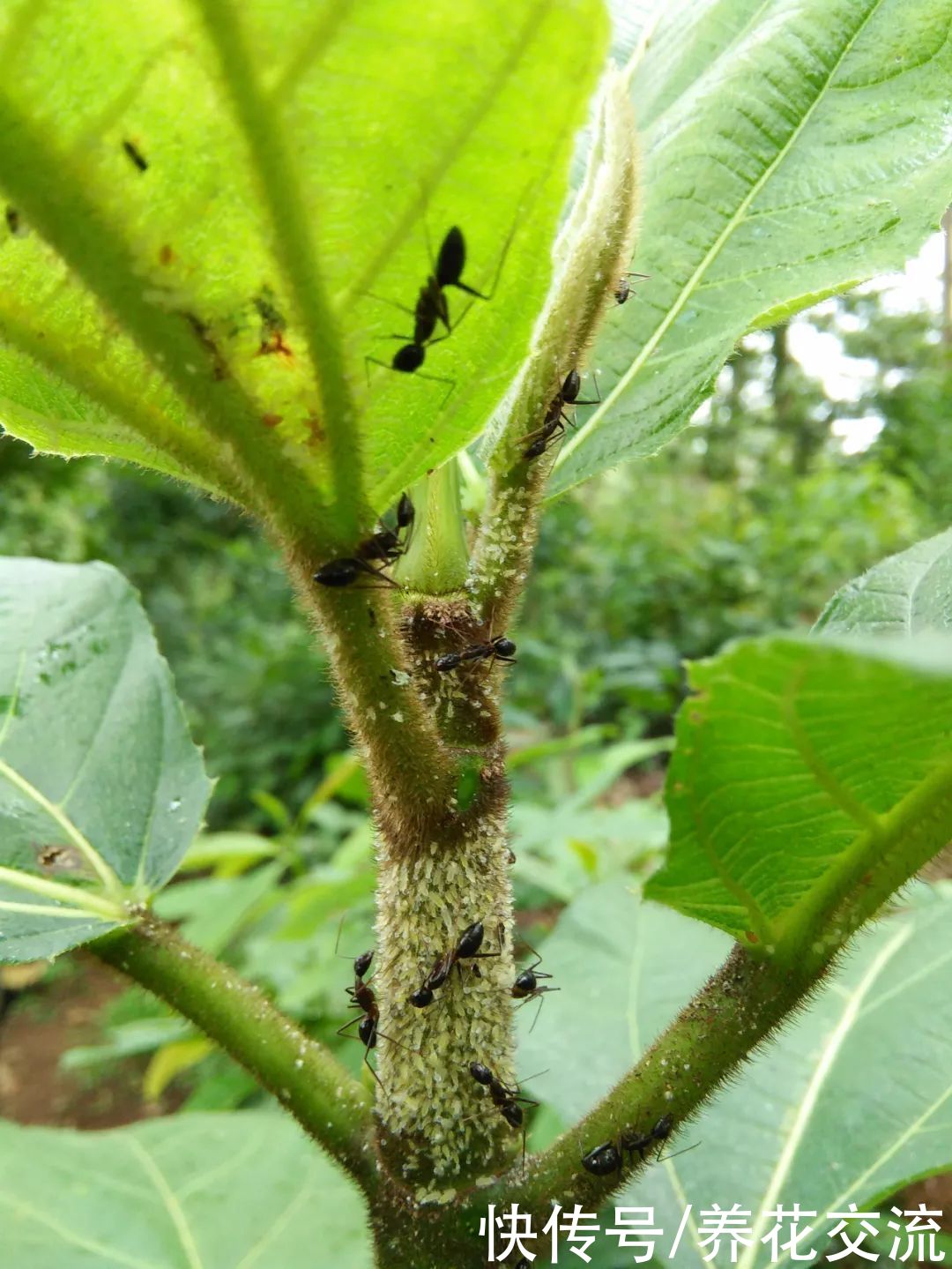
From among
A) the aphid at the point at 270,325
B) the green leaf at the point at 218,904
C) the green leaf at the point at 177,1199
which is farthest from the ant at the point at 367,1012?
the green leaf at the point at 218,904

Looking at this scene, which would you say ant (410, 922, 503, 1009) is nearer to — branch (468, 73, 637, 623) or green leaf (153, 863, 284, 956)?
branch (468, 73, 637, 623)

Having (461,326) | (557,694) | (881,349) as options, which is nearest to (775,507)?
(557,694)

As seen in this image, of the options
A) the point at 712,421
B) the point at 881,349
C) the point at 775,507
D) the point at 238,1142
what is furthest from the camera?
the point at 881,349

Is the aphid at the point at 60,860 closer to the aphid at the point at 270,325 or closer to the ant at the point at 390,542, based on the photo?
the ant at the point at 390,542

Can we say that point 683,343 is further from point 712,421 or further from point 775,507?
point 712,421

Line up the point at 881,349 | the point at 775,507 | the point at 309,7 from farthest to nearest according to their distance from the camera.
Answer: the point at 881,349 < the point at 775,507 < the point at 309,7

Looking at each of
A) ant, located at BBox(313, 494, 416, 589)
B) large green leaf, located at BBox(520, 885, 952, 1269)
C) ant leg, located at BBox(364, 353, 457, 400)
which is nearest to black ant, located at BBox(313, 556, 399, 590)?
ant, located at BBox(313, 494, 416, 589)
